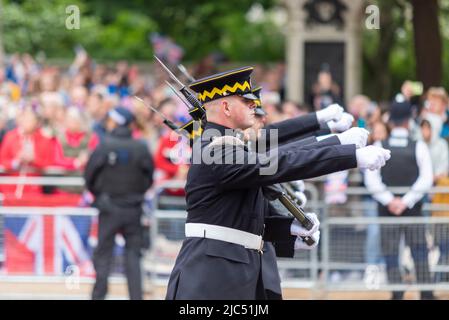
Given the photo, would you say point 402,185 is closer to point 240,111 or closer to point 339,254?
point 339,254

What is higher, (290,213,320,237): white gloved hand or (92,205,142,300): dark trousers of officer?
(290,213,320,237): white gloved hand

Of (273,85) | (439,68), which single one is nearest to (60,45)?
(273,85)

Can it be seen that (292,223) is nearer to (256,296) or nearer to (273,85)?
(256,296)

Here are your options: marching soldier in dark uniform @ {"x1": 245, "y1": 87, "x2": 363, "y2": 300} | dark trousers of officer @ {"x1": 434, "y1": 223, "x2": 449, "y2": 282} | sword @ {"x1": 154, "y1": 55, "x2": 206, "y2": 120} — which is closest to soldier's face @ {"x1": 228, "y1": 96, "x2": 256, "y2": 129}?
marching soldier in dark uniform @ {"x1": 245, "y1": 87, "x2": 363, "y2": 300}

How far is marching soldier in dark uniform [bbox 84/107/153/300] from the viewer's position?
38.3 ft

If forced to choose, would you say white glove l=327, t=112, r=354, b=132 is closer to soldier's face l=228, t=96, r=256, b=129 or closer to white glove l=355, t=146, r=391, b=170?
soldier's face l=228, t=96, r=256, b=129

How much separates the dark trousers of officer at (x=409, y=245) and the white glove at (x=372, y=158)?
5.33m

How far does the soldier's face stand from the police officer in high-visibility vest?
4.88m

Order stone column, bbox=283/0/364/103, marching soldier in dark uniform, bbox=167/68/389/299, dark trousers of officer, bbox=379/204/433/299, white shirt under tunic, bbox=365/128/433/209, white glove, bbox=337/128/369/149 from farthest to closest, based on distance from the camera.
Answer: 1. stone column, bbox=283/0/364/103
2. white shirt under tunic, bbox=365/128/433/209
3. dark trousers of officer, bbox=379/204/433/299
4. marching soldier in dark uniform, bbox=167/68/389/299
5. white glove, bbox=337/128/369/149

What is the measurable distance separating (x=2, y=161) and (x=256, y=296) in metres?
6.94

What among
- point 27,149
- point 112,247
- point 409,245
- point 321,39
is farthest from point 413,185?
point 321,39

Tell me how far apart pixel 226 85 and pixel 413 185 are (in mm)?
5273

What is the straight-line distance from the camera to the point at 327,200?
12.1 metres

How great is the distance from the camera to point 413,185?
38.5 feet
